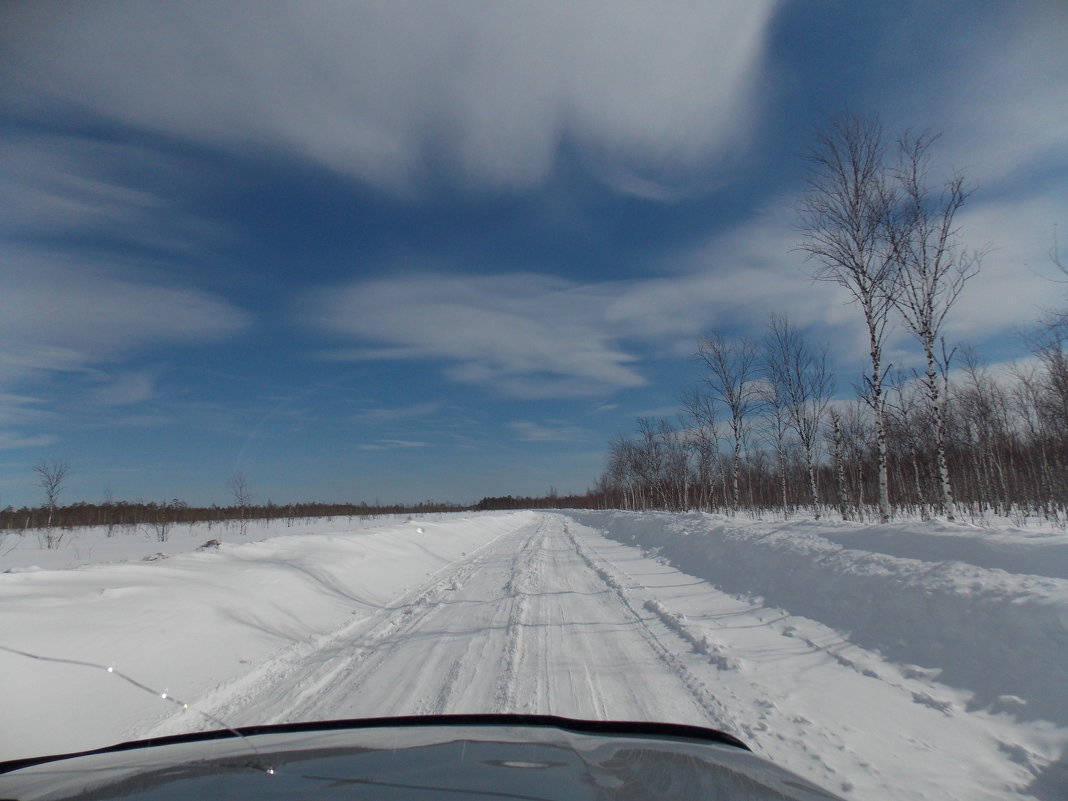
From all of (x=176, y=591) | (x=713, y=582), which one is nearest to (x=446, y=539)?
(x=713, y=582)

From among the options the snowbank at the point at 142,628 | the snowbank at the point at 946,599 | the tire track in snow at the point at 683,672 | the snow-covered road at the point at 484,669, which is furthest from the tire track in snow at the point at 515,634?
the snowbank at the point at 946,599

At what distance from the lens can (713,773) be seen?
6.77ft

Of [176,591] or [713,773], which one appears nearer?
[713,773]

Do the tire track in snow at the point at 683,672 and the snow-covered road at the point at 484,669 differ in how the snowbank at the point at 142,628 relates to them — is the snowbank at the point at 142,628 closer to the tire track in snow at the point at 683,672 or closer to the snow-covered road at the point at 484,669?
the snow-covered road at the point at 484,669

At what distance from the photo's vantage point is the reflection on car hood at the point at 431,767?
1938 millimetres

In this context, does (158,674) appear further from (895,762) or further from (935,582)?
(935,582)

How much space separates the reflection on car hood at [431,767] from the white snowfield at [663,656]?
164 cm

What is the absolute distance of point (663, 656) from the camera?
5711 millimetres

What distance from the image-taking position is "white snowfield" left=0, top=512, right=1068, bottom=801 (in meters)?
3.79

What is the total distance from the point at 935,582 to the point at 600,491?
4060 inches

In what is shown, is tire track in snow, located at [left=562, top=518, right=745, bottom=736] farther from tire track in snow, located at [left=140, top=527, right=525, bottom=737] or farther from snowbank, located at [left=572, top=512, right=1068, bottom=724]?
tire track in snow, located at [left=140, top=527, right=525, bottom=737]

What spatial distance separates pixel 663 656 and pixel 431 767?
415 cm

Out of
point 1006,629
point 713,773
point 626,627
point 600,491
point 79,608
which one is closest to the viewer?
point 713,773

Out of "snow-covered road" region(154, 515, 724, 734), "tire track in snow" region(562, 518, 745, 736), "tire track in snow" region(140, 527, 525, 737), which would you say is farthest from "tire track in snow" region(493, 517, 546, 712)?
"tire track in snow" region(562, 518, 745, 736)
